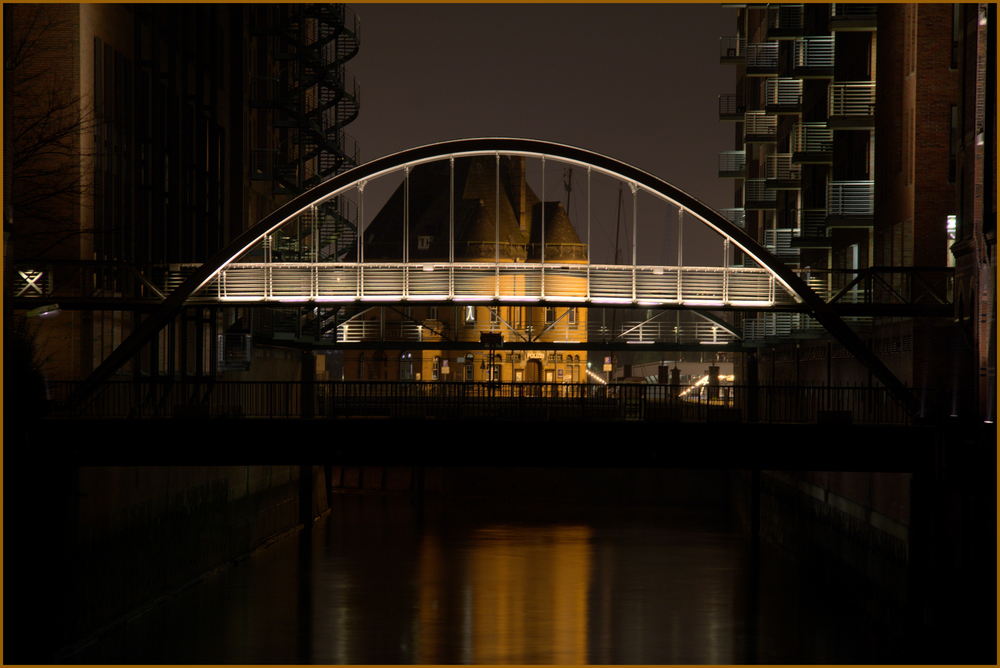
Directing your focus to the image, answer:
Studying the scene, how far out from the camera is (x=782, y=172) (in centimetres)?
5744

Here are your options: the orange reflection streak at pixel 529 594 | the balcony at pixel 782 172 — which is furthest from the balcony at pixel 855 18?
the orange reflection streak at pixel 529 594

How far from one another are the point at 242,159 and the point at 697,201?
74.0 feet

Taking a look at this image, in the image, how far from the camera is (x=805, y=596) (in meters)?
35.9

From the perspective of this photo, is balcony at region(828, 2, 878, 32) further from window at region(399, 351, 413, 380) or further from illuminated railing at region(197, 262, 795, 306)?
window at region(399, 351, 413, 380)

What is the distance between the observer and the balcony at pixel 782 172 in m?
52.0

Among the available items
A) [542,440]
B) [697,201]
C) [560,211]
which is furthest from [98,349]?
[560,211]

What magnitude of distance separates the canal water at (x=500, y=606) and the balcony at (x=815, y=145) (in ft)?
49.2

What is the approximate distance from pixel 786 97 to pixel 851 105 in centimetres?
1238

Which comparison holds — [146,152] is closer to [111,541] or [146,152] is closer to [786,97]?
[111,541]

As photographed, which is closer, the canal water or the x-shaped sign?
the canal water

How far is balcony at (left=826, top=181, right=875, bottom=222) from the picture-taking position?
38.3 m

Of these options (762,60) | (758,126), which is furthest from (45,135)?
(758,126)

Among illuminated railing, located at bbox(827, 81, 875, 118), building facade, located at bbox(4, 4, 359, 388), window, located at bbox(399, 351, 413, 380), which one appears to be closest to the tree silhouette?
building facade, located at bbox(4, 4, 359, 388)

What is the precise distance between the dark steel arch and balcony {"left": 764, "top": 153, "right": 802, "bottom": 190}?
16609 mm
